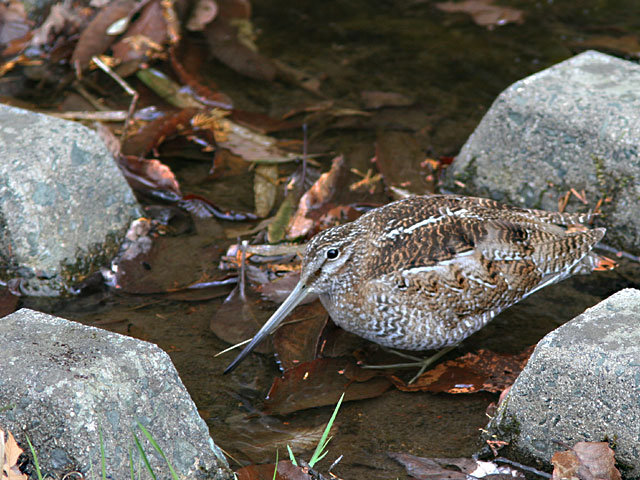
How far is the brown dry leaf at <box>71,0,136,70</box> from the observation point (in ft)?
22.7

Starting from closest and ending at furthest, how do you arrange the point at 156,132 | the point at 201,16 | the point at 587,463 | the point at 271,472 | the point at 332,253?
the point at 587,463
the point at 271,472
the point at 332,253
the point at 156,132
the point at 201,16

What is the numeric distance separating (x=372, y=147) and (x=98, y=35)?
9.01ft

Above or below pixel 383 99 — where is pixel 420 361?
below

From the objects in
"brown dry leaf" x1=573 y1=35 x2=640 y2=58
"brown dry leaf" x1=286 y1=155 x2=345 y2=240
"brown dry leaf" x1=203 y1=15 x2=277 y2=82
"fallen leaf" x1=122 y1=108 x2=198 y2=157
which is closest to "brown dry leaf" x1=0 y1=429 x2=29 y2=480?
"brown dry leaf" x1=286 y1=155 x2=345 y2=240

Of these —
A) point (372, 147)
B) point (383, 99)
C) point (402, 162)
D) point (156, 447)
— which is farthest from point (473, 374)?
point (383, 99)

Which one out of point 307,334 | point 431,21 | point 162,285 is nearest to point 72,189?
point 162,285

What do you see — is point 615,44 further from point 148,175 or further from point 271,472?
point 271,472

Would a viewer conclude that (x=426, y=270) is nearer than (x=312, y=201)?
Yes

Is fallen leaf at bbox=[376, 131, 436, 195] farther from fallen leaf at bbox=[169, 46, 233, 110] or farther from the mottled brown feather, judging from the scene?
fallen leaf at bbox=[169, 46, 233, 110]

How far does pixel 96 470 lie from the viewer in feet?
9.48

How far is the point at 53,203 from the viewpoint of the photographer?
4688 mm

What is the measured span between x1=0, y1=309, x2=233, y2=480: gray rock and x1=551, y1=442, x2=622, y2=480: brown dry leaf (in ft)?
4.44

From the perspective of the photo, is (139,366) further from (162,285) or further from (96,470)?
(162,285)

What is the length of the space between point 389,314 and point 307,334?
1.94ft
